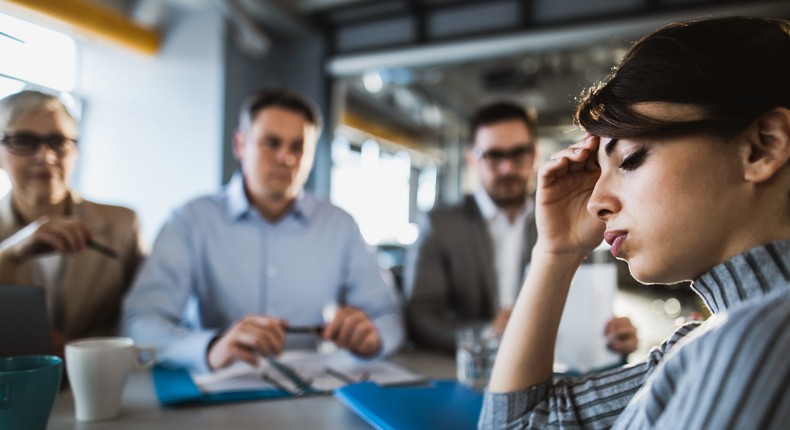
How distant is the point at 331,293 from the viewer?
78.3 inches

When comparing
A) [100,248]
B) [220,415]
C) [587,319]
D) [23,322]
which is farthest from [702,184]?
[100,248]

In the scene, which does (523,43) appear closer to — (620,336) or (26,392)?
(620,336)

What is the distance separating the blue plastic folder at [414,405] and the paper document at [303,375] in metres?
0.09

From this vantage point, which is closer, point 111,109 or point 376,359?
point 376,359

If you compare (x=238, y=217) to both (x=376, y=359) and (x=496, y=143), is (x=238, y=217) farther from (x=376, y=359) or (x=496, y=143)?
(x=496, y=143)

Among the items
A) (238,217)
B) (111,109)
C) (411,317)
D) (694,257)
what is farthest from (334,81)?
(694,257)

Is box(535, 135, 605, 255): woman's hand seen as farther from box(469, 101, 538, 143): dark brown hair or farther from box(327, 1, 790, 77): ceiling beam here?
box(327, 1, 790, 77): ceiling beam

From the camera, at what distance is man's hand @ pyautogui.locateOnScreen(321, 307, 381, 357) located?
1.35 meters

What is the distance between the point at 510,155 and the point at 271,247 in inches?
41.8

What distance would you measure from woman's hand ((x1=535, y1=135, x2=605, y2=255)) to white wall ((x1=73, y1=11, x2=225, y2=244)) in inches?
117

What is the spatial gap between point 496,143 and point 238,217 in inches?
43.3

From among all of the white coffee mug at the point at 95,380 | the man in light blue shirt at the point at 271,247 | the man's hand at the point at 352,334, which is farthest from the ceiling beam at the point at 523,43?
the white coffee mug at the point at 95,380

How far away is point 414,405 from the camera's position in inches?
38.7

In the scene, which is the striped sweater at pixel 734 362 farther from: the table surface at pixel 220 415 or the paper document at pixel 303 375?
the paper document at pixel 303 375
